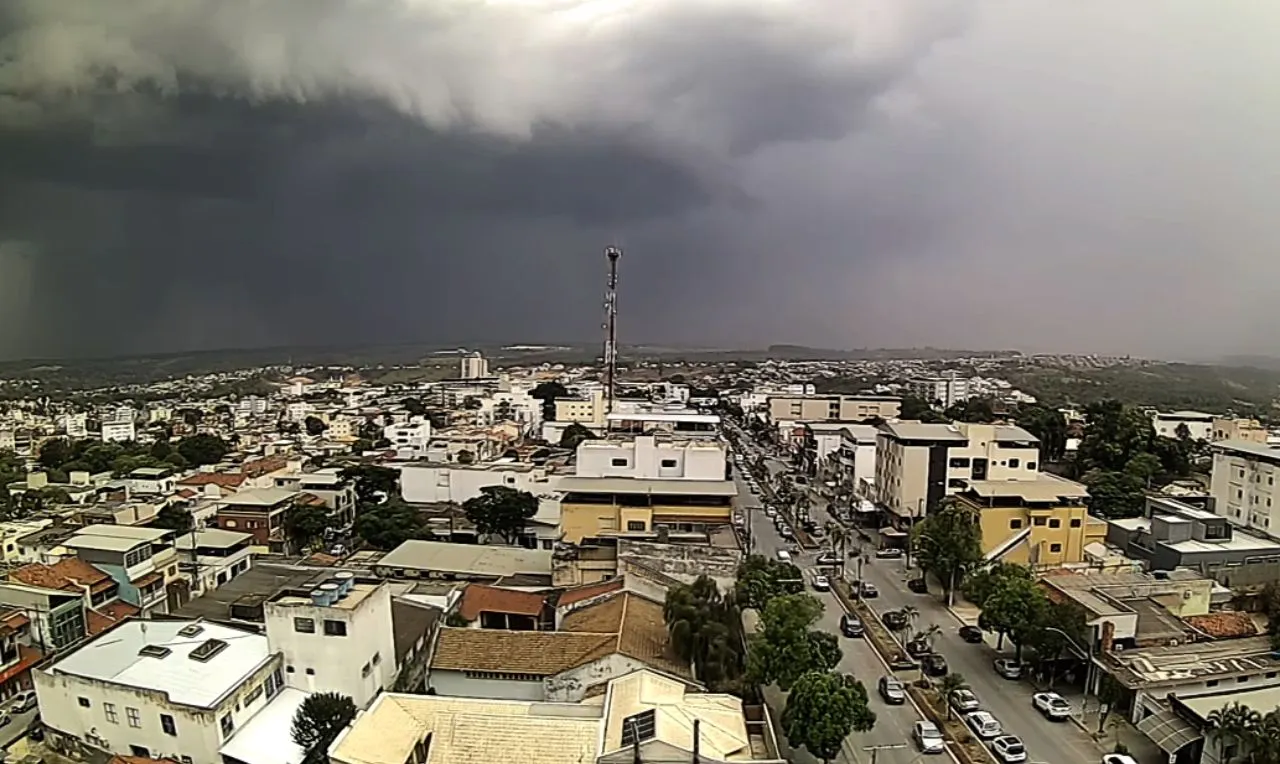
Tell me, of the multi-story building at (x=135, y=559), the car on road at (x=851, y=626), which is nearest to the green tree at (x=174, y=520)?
the multi-story building at (x=135, y=559)

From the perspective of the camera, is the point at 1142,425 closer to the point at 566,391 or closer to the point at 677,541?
the point at 677,541

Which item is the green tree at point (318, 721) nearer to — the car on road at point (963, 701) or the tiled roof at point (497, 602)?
the tiled roof at point (497, 602)

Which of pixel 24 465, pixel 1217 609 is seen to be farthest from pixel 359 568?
pixel 24 465

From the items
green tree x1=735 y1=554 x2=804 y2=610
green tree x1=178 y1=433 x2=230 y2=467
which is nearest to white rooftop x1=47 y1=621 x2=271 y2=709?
green tree x1=735 y1=554 x2=804 y2=610

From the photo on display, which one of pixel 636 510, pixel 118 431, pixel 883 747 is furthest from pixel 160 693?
pixel 118 431

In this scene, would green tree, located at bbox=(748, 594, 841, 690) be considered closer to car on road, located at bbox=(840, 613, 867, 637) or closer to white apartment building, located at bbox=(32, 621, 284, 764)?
car on road, located at bbox=(840, 613, 867, 637)
